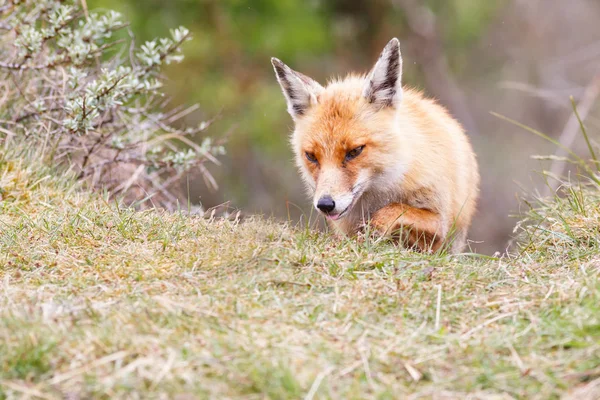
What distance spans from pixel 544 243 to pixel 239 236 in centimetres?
212

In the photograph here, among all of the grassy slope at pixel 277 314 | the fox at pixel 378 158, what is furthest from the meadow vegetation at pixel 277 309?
the fox at pixel 378 158

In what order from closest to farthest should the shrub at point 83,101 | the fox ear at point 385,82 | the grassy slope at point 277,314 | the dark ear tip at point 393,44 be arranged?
the grassy slope at point 277,314 < the dark ear tip at point 393,44 < the fox ear at point 385,82 < the shrub at point 83,101

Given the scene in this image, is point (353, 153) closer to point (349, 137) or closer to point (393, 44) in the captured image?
point (349, 137)

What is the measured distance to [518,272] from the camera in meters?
4.22

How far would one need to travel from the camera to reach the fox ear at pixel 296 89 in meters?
5.88

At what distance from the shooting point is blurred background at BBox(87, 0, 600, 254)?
636 inches

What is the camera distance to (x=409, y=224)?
17.1 feet

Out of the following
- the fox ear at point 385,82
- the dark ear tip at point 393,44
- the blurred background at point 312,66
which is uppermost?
the dark ear tip at point 393,44

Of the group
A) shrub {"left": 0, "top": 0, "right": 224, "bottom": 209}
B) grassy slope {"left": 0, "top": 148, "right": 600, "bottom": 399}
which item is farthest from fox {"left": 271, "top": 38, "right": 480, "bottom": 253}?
shrub {"left": 0, "top": 0, "right": 224, "bottom": 209}

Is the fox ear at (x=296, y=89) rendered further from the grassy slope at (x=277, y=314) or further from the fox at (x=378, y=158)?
the grassy slope at (x=277, y=314)

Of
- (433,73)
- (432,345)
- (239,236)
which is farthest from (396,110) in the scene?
(433,73)

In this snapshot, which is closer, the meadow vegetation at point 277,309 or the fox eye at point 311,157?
the meadow vegetation at point 277,309

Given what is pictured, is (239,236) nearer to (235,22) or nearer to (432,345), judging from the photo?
(432,345)

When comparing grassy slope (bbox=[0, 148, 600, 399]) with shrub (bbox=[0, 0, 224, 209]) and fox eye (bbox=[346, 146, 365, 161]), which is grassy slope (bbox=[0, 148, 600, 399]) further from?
shrub (bbox=[0, 0, 224, 209])
